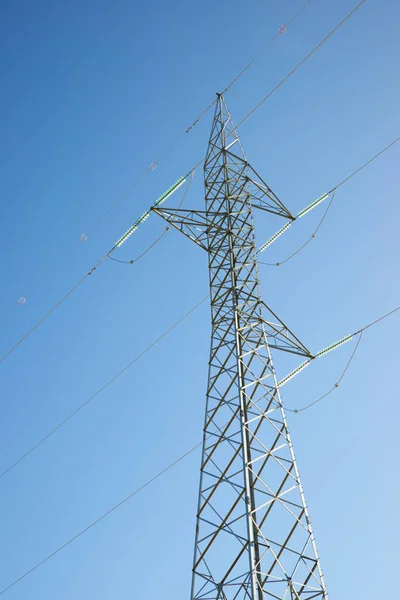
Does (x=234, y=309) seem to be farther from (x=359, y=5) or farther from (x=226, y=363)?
(x=359, y=5)

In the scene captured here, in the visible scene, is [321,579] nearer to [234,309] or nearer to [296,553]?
[296,553]

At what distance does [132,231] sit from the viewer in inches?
723

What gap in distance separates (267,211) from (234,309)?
561cm

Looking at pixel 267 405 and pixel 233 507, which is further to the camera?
pixel 267 405

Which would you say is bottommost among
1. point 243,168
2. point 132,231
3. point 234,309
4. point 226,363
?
point 226,363

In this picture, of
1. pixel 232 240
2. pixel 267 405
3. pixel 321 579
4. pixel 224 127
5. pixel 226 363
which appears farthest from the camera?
pixel 224 127

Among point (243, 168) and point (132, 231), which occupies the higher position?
point (243, 168)

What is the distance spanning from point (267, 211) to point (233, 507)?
34.7 ft

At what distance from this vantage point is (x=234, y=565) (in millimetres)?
9578

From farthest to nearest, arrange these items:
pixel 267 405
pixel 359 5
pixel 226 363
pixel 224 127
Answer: pixel 224 127 < pixel 359 5 < pixel 226 363 < pixel 267 405

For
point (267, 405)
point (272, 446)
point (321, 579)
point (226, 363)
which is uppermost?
point (226, 363)

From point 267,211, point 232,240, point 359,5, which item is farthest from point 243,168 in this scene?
point 359,5

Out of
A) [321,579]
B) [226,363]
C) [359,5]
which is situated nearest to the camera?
[321,579]

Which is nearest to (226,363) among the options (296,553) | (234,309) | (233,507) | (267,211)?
(234,309)
